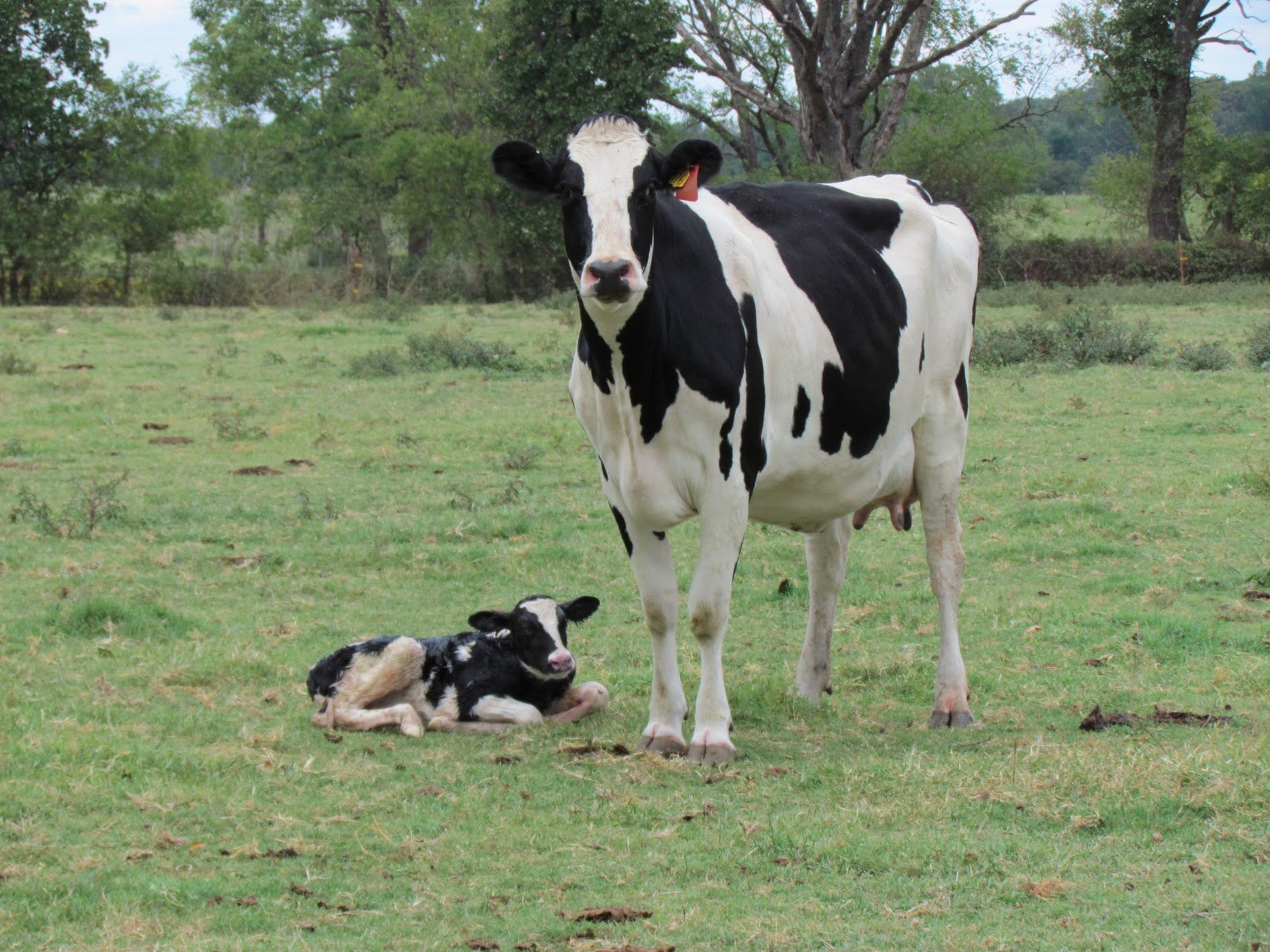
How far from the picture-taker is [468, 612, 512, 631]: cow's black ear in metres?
7.18

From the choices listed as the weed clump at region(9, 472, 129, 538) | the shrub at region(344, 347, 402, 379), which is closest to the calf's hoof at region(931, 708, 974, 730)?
the weed clump at region(9, 472, 129, 538)

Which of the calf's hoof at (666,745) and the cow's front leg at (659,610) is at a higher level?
the cow's front leg at (659,610)

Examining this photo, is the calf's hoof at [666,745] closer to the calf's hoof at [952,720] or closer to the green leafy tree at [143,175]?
the calf's hoof at [952,720]

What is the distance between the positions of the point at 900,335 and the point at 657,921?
147 inches

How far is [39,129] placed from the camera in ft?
130

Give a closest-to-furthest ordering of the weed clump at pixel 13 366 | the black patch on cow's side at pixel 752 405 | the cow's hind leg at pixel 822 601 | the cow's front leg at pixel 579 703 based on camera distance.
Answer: the black patch on cow's side at pixel 752 405 → the cow's front leg at pixel 579 703 → the cow's hind leg at pixel 822 601 → the weed clump at pixel 13 366

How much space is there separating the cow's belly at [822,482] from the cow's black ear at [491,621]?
122 cm

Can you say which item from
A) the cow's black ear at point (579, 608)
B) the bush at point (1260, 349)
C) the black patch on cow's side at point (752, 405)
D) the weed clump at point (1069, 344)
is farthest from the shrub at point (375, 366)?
the black patch on cow's side at point (752, 405)

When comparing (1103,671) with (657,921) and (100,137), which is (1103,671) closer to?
(657,921)

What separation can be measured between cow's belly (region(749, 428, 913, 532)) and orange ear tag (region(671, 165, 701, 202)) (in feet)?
3.76

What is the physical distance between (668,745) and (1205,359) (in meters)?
15.1

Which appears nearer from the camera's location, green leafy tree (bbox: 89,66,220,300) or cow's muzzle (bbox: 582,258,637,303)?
cow's muzzle (bbox: 582,258,637,303)

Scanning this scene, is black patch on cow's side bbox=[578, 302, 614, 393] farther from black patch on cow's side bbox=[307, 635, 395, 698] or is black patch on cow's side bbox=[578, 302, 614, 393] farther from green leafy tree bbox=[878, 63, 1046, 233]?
green leafy tree bbox=[878, 63, 1046, 233]

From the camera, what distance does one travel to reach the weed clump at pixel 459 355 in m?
21.4
